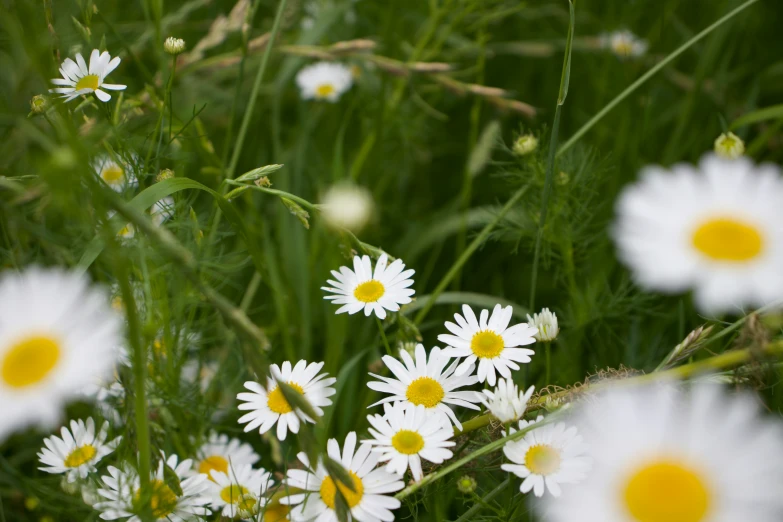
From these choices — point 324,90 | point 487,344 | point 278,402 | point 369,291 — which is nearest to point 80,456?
point 278,402

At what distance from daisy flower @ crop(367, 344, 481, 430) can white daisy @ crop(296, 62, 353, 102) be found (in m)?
1.03

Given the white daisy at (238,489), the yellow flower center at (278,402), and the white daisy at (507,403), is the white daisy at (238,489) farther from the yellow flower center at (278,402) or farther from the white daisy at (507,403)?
the white daisy at (507,403)

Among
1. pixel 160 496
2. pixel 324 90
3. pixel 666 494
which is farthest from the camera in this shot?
pixel 324 90

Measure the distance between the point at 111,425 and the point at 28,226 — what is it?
386mm

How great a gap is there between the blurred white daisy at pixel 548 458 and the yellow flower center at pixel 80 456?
50 centimetres

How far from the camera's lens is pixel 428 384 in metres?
0.73

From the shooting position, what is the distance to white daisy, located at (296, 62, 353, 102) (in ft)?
5.47

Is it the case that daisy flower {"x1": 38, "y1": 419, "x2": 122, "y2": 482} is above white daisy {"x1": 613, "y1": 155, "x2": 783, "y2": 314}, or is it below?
below

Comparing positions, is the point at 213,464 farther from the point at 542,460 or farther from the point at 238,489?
the point at 542,460

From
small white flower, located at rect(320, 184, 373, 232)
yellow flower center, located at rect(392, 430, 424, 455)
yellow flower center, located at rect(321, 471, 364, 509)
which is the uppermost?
small white flower, located at rect(320, 184, 373, 232)

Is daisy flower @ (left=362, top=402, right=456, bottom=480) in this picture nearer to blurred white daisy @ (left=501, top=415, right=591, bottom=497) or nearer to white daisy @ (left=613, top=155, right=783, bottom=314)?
blurred white daisy @ (left=501, top=415, right=591, bottom=497)

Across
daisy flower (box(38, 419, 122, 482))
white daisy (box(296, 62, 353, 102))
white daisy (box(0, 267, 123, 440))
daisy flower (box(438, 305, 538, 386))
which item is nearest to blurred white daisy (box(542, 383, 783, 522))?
daisy flower (box(438, 305, 538, 386))

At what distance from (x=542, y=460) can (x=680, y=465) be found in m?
0.19

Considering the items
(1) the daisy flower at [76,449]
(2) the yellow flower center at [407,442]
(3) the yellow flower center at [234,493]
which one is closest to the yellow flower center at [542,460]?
(2) the yellow flower center at [407,442]
